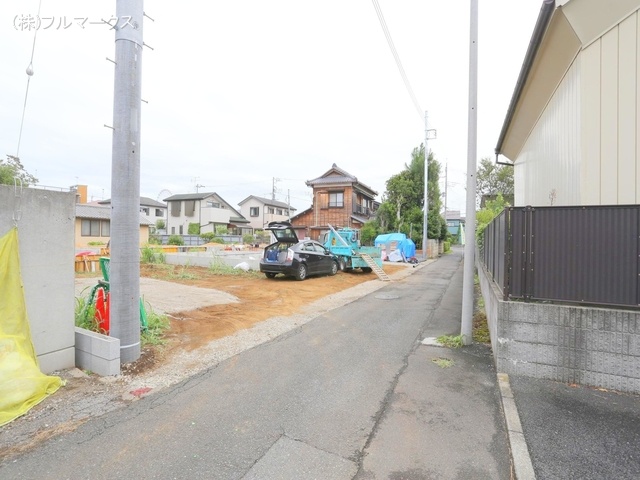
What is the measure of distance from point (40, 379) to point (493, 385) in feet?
15.2

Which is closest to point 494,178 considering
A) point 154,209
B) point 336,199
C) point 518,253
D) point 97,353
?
point 336,199

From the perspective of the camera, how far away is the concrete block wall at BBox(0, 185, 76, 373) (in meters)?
3.58

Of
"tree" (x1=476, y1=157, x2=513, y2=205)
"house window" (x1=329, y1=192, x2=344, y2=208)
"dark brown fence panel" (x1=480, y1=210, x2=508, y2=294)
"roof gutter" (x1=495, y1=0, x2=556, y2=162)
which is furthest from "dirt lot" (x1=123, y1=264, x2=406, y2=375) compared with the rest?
"tree" (x1=476, y1=157, x2=513, y2=205)

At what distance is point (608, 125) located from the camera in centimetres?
445

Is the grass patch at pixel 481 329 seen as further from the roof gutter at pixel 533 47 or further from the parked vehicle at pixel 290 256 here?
the parked vehicle at pixel 290 256

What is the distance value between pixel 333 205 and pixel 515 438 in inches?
1225

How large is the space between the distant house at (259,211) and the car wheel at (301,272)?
4114cm

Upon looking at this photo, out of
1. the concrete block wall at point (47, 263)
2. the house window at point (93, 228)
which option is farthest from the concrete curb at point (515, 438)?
the house window at point (93, 228)

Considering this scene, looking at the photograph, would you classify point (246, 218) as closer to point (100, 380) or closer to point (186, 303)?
point (186, 303)

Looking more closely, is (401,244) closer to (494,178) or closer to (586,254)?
(494,178)

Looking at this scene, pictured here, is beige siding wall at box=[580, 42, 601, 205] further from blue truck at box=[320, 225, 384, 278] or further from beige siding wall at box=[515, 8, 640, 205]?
blue truck at box=[320, 225, 384, 278]

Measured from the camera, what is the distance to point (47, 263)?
379 cm

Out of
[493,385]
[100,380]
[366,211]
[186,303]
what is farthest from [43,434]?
[366,211]

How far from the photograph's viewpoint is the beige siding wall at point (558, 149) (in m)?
5.07
